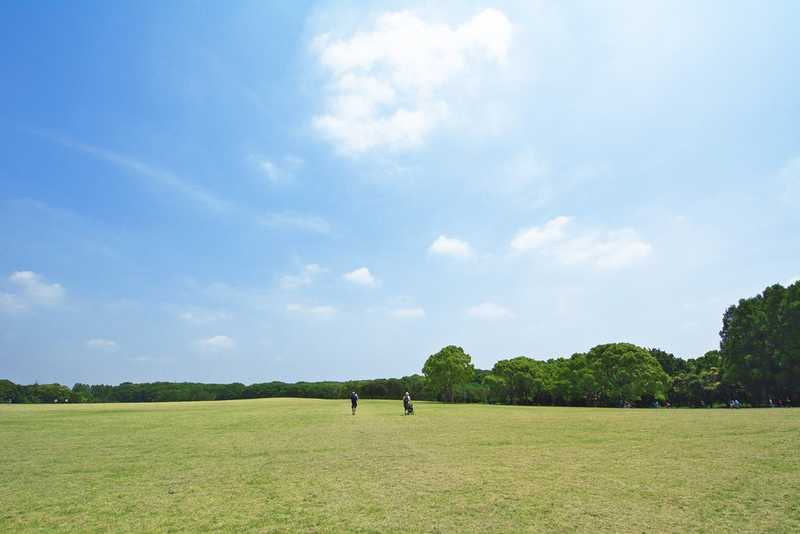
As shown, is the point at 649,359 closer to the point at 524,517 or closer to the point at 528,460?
the point at 528,460

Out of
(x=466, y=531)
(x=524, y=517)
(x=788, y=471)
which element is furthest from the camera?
(x=788, y=471)

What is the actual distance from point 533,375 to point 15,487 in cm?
8852

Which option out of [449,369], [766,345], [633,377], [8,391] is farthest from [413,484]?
[8,391]

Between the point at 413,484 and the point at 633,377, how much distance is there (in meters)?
73.9

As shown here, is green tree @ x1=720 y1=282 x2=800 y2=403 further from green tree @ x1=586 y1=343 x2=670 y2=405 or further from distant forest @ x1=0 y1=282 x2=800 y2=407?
green tree @ x1=586 y1=343 x2=670 y2=405

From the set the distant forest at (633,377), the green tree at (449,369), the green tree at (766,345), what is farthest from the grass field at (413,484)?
the green tree at (449,369)

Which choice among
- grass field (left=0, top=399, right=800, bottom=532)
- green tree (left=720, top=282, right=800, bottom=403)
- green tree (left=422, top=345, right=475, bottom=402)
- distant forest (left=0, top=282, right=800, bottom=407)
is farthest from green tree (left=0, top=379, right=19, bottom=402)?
green tree (left=720, top=282, right=800, bottom=403)

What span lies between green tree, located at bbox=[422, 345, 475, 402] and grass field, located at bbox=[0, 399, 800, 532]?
66376 millimetres

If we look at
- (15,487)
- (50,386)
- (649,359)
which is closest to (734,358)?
(649,359)

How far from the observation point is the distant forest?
64.3 metres

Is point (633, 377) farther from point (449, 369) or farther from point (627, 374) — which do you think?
point (449, 369)

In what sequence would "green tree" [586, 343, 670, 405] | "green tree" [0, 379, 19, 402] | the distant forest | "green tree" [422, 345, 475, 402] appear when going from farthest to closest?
"green tree" [0, 379, 19, 402], "green tree" [422, 345, 475, 402], "green tree" [586, 343, 670, 405], the distant forest

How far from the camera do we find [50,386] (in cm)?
11750

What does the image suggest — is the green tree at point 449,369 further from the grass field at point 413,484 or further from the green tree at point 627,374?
the grass field at point 413,484
